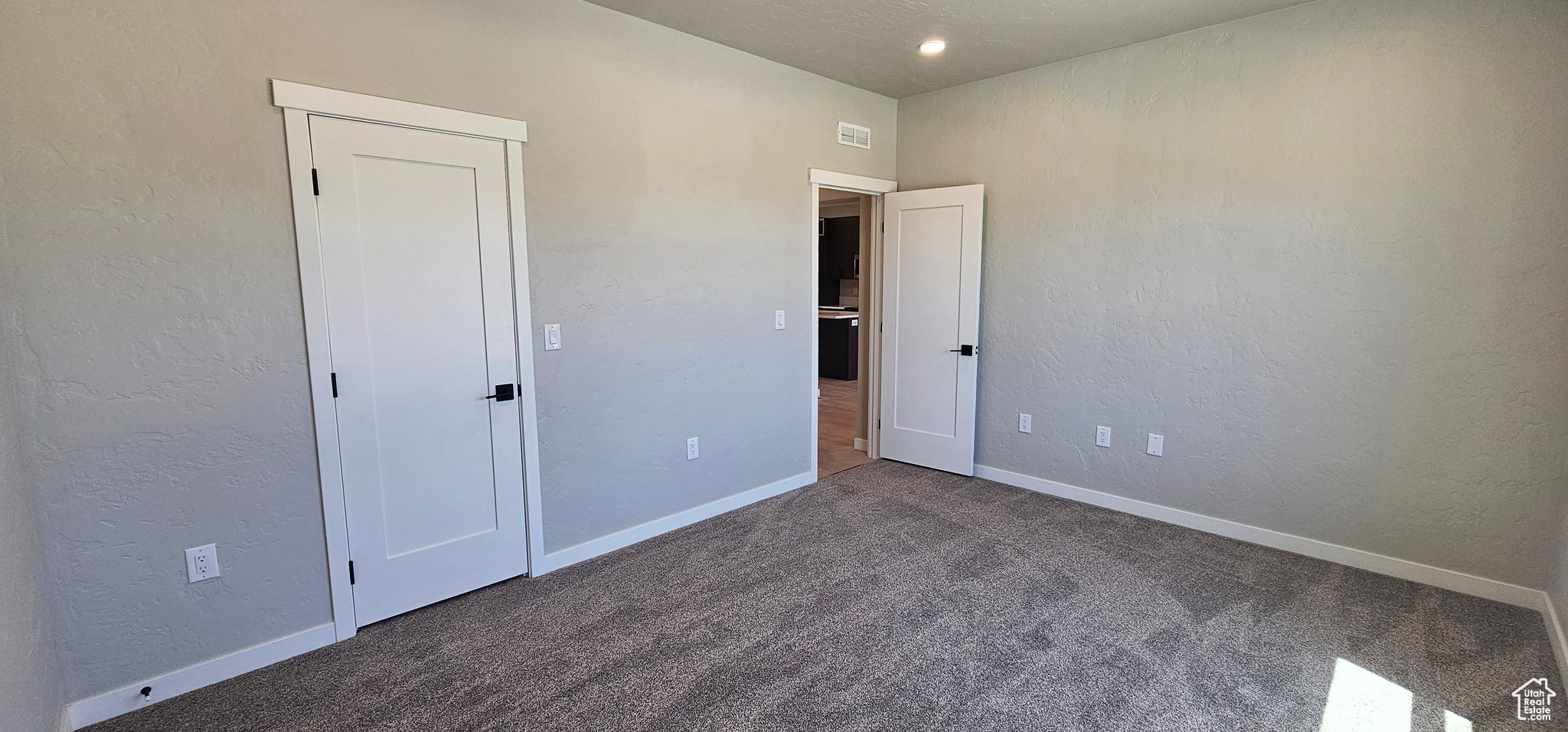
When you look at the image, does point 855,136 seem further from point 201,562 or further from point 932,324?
point 201,562

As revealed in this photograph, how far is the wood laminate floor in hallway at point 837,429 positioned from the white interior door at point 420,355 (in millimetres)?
2336

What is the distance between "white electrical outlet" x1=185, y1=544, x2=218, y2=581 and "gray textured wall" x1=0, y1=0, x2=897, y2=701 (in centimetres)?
3

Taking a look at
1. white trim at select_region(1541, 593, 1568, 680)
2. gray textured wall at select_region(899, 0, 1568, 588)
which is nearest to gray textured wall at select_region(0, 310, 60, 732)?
gray textured wall at select_region(899, 0, 1568, 588)

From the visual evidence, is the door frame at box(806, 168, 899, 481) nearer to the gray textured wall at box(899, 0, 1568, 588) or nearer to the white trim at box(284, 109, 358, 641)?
the gray textured wall at box(899, 0, 1568, 588)

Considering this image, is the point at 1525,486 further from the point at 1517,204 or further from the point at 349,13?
the point at 349,13

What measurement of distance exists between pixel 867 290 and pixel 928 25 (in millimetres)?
2145

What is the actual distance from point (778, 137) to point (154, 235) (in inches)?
112

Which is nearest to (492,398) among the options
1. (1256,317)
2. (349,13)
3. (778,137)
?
(349,13)

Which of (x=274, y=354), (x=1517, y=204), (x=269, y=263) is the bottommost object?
(x=274, y=354)

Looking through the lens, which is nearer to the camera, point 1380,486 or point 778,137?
point 1380,486

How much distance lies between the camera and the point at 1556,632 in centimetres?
253

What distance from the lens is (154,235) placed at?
6.84 ft

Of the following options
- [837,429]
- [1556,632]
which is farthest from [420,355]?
[1556,632]

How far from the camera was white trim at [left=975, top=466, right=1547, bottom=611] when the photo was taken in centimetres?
286
